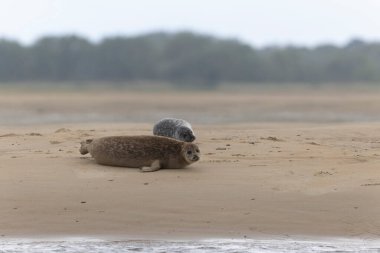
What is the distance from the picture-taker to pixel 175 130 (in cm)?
1027

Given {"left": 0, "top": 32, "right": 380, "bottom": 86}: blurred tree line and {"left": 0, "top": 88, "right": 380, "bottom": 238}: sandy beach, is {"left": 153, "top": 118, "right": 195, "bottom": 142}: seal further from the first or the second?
{"left": 0, "top": 32, "right": 380, "bottom": 86}: blurred tree line

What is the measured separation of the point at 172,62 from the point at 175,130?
1031 inches

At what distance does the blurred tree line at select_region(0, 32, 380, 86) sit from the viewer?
35500 millimetres

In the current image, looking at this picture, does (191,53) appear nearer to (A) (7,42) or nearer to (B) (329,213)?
(A) (7,42)

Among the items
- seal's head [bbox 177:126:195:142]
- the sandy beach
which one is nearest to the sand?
the sandy beach

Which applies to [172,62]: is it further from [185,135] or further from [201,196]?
[201,196]

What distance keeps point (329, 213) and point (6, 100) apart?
67.8ft

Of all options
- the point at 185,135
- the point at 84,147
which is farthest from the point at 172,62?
the point at 84,147


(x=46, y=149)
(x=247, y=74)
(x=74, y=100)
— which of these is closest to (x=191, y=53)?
(x=247, y=74)

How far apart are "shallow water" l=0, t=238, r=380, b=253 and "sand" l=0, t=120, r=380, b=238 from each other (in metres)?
0.20

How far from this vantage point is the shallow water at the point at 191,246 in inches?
233

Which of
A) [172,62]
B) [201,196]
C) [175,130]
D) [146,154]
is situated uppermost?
[172,62]

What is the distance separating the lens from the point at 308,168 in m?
8.35

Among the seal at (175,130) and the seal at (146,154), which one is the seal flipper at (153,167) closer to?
the seal at (146,154)
